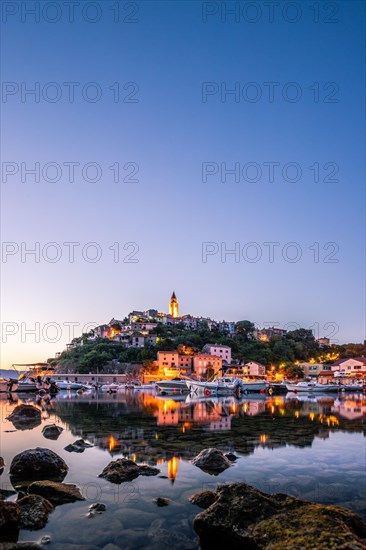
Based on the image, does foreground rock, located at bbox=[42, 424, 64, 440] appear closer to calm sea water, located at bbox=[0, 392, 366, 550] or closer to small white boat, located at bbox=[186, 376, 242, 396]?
calm sea water, located at bbox=[0, 392, 366, 550]

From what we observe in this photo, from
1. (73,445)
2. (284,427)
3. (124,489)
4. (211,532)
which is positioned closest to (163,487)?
(124,489)

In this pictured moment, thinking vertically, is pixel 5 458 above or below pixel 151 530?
below

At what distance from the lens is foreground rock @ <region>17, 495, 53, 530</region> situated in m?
10.1

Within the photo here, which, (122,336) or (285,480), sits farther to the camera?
(122,336)

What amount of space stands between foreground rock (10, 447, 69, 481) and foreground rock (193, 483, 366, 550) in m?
7.52

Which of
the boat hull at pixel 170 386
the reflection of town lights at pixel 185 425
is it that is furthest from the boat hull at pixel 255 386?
the reflection of town lights at pixel 185 425

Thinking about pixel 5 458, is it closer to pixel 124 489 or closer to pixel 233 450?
pixel 124 489

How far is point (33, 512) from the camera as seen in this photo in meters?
10.4

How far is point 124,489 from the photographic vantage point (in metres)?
13.3

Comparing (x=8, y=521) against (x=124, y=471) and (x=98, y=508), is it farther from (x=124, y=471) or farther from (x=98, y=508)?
(x=124, y=471)

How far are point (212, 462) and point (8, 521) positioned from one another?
8.42 meters

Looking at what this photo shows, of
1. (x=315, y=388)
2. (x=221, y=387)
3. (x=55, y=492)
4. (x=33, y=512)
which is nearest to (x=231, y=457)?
(x=55, y=492)

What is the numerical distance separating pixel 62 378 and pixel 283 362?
76289 mm

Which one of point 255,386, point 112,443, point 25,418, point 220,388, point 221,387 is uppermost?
point 112,443
